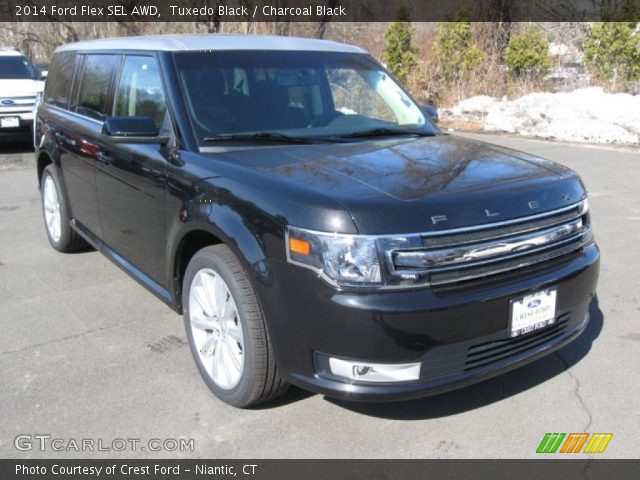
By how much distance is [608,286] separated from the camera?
5117 millimetres

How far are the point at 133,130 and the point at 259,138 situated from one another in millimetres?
723

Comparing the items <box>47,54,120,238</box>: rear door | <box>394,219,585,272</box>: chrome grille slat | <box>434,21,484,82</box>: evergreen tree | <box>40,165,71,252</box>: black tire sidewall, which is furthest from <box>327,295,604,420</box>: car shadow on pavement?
<box>434,21,484,82</box>: evergreen tree

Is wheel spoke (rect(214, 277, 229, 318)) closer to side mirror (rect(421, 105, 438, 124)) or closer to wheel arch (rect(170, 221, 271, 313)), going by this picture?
wheel arch (rect(170, 221, 271, 313))

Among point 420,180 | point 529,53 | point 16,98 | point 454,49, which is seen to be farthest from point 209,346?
point 454,49

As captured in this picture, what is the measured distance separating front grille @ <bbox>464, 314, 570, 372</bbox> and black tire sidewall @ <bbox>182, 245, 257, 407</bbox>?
102cm

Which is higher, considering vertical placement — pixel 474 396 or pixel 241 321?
pixel 241 321

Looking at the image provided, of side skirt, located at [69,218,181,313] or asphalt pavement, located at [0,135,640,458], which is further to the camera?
side skirt, located at [69,218,181,313]

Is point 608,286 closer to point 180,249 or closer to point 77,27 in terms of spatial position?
point 180,249

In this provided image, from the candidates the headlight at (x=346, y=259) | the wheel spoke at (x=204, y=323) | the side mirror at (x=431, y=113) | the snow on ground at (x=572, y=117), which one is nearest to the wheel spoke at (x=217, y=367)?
the wheel spoke at (x=204, y=323)

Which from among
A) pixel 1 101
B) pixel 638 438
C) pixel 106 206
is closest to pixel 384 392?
pixel 638 438

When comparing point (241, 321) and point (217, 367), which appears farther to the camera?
point (217, 367)

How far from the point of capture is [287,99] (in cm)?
404

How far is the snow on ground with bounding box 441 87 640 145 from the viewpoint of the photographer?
12422mm

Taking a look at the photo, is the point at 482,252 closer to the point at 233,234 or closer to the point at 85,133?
the point at 233,234
